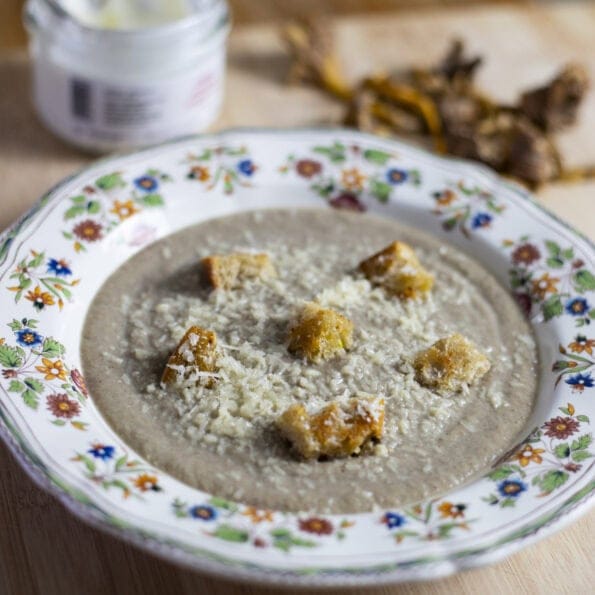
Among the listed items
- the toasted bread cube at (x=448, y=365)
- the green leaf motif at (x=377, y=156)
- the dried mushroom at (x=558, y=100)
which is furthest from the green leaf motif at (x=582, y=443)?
the dried mushroom at (x=558, y=100)

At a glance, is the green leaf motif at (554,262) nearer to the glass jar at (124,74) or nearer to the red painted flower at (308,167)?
the red painted flower at (308,167)

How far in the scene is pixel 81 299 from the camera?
215 centimetres

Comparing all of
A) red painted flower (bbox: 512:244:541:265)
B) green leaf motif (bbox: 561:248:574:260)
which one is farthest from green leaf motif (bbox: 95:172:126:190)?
green leaf motif (bbox: 561:248:574:260)

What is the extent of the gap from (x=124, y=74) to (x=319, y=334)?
3.67ft

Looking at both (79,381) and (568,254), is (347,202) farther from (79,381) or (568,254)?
(79,381)

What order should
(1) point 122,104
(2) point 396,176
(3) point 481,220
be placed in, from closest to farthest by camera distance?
1. (3) point 481,220
2. (2) point 396,176
3. (1) point 122,104

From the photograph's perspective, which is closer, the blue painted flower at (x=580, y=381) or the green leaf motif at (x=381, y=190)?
the blue painted flower at (x=580, y=381)

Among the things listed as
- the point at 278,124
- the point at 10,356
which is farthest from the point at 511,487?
the point at 278,124

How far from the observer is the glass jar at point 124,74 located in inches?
103

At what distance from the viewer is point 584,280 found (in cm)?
227

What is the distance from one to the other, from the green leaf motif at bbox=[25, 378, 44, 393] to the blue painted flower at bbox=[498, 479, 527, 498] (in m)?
→ 0.91

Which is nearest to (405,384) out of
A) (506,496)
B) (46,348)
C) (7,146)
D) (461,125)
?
(506,496)

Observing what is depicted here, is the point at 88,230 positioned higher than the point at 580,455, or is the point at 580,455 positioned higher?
the point at 580,455

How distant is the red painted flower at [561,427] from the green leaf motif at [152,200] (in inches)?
44.7
